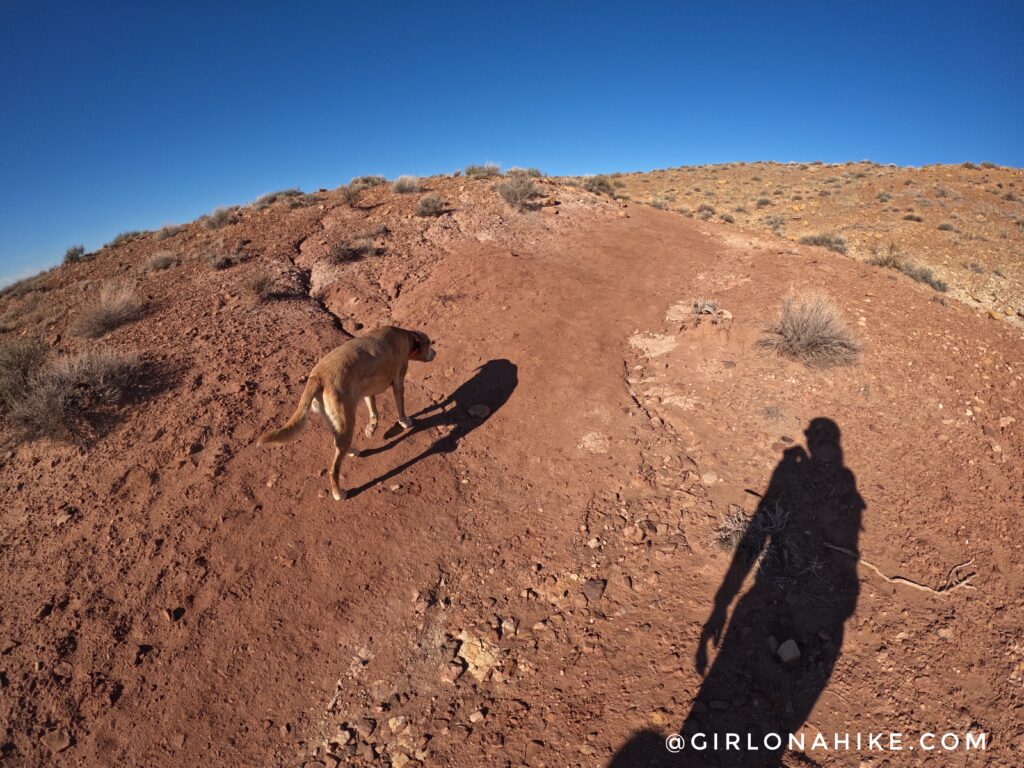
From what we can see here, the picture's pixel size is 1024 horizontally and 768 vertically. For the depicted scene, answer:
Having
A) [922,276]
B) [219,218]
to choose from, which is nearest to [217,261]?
[219,218]

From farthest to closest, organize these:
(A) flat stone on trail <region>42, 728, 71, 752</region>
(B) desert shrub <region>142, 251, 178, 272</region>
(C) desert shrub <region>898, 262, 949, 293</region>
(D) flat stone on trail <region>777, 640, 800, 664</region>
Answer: (C) desert shrub <region>898, 262, 949, 293</region>
(B) desert shrub <region>142, 251, 178, 272</region>
(D) flat stone on trail <region>777, 640, 800, 664</region>
(A) flat stone on trail <region>42, 728, 71, 752</region>

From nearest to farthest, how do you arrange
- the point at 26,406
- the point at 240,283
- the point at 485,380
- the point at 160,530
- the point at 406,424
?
the point at 160,530 → the point at 26,406 → the point at 406,424 → the point at 485,380 → the point at 240,283

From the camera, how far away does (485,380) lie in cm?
689

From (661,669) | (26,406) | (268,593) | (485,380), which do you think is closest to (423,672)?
(268,593)

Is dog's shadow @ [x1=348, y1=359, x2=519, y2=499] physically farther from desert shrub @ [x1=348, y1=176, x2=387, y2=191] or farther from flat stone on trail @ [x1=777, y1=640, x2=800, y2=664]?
desert shrub @ [x1=348, y1=176, x2=387, y2=191]

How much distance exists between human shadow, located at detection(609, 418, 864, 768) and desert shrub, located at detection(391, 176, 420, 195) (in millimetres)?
12536

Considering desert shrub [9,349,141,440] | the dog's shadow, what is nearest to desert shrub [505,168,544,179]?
the dog's shadow

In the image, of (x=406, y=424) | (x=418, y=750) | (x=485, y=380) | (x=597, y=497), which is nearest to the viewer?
(x=418, y=750)

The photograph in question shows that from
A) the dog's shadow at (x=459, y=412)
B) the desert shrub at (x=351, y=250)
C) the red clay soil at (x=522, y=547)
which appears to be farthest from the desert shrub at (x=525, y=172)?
the dog's shadow at (x=459, y=412)

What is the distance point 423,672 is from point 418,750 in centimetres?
53

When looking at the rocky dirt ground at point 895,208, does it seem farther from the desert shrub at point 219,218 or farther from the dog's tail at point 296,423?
the dog's tail at point 296,423

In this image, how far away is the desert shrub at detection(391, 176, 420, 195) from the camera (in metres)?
13.5

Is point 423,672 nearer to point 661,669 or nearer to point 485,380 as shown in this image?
point 661,669

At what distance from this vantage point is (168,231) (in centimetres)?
1247
